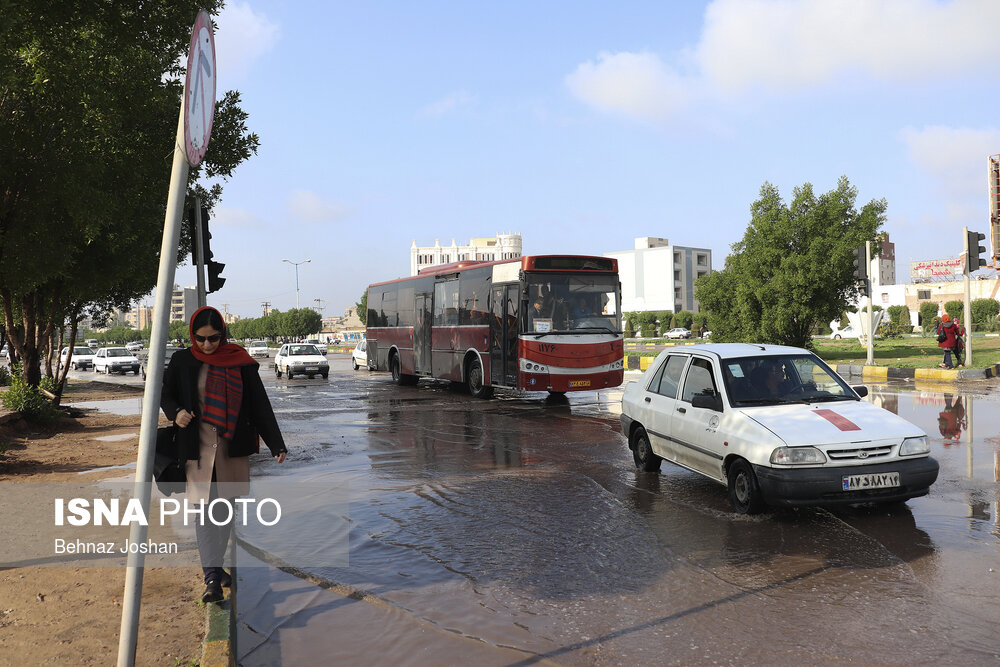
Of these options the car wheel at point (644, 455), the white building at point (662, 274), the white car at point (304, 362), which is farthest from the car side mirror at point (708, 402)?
the white building at point (662, 274)

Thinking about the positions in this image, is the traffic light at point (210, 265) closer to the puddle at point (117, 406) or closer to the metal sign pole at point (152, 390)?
the puddle at point (117, 406)

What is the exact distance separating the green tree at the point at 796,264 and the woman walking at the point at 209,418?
2951 centimetres

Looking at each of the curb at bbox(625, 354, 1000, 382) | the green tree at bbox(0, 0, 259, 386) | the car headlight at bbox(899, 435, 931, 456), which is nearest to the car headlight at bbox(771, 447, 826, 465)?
the car headlight at bbox(899, 435, 931, 456)

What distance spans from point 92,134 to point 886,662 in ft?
35.1

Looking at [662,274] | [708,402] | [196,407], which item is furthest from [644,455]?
[662,274]

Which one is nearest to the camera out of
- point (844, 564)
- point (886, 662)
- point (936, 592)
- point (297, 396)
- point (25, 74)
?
point (886, 662)

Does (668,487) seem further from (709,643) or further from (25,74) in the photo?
(25,74)

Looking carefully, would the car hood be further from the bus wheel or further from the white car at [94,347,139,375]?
the white car at [94,347,139,375]

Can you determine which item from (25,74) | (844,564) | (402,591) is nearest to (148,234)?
(25,74)

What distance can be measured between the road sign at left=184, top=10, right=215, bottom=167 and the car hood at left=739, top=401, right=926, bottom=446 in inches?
217

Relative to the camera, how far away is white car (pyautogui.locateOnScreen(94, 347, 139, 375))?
50.3 meters

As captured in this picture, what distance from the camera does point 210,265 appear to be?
13.3m

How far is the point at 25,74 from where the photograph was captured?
9602 millimetres

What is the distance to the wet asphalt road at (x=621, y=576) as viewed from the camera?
4527 mm
